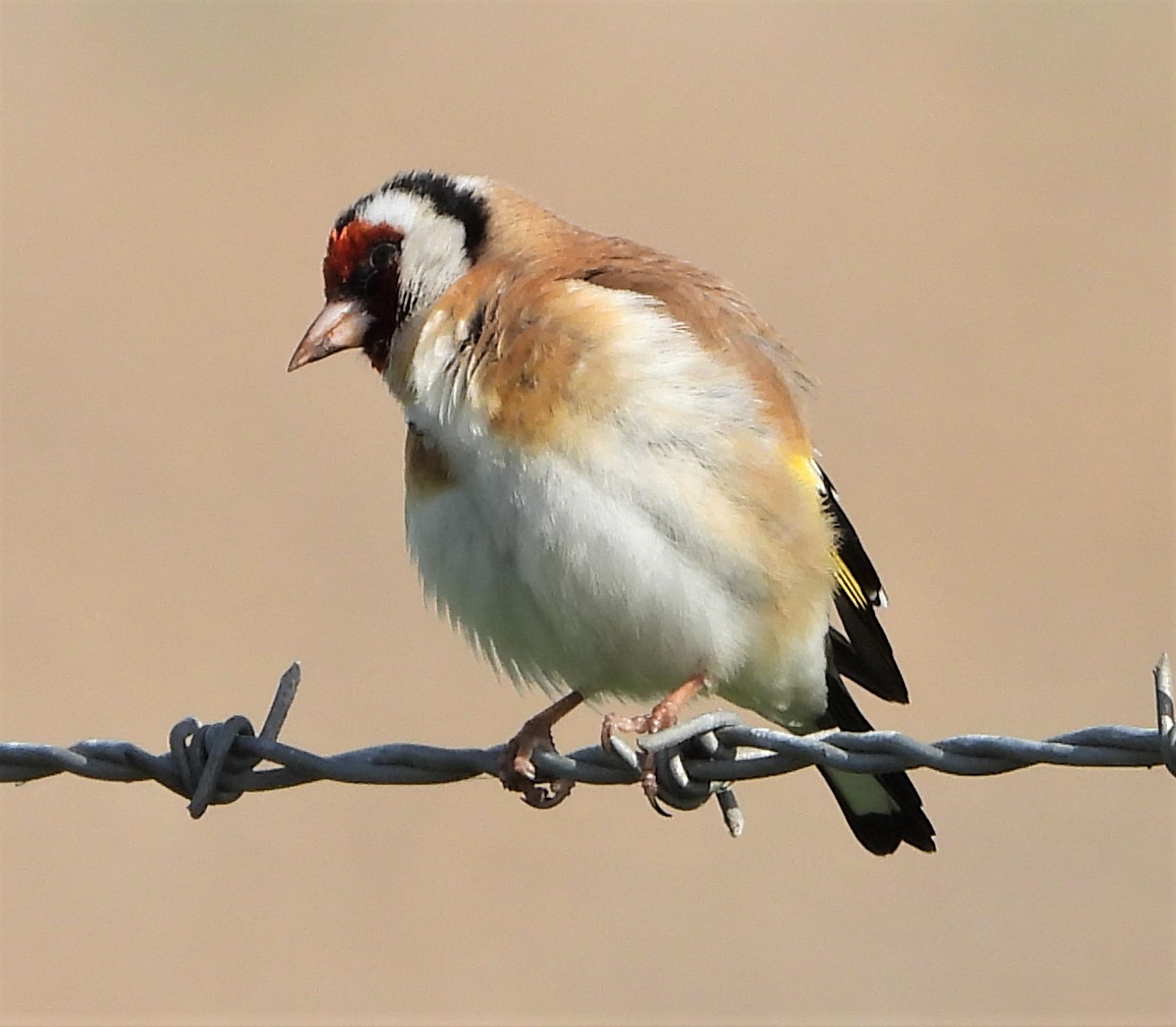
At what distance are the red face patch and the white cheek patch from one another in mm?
34

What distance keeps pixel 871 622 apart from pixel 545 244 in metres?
1.43

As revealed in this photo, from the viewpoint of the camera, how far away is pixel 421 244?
19.9 feet

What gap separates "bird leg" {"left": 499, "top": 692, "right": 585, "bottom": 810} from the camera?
15.7 ft

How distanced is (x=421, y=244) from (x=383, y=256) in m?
0.12

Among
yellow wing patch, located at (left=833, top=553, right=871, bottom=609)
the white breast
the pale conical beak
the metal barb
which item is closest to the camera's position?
the metal barb

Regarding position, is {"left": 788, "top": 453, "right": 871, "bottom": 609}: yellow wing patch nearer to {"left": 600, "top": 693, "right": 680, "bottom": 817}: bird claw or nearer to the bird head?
{"left": 600, "top": 693, "right": 680, "bottom": 817}: bird claw

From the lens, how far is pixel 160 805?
1119 cm

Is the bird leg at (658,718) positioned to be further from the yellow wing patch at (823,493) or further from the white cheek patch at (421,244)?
the white cheek patch at (421,244)

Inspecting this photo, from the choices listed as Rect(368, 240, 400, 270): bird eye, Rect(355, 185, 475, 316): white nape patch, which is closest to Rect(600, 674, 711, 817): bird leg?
Rect(355, 185, 475, 316): white nape patch

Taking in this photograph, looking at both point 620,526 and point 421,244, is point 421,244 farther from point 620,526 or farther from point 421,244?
point 620,526

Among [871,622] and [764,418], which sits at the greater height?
[764,418]

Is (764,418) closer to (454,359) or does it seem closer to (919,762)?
(454,359)

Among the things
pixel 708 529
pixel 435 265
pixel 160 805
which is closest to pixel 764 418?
pixel 708 529

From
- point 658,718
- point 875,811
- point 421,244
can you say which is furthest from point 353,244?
Result: point 875,811
